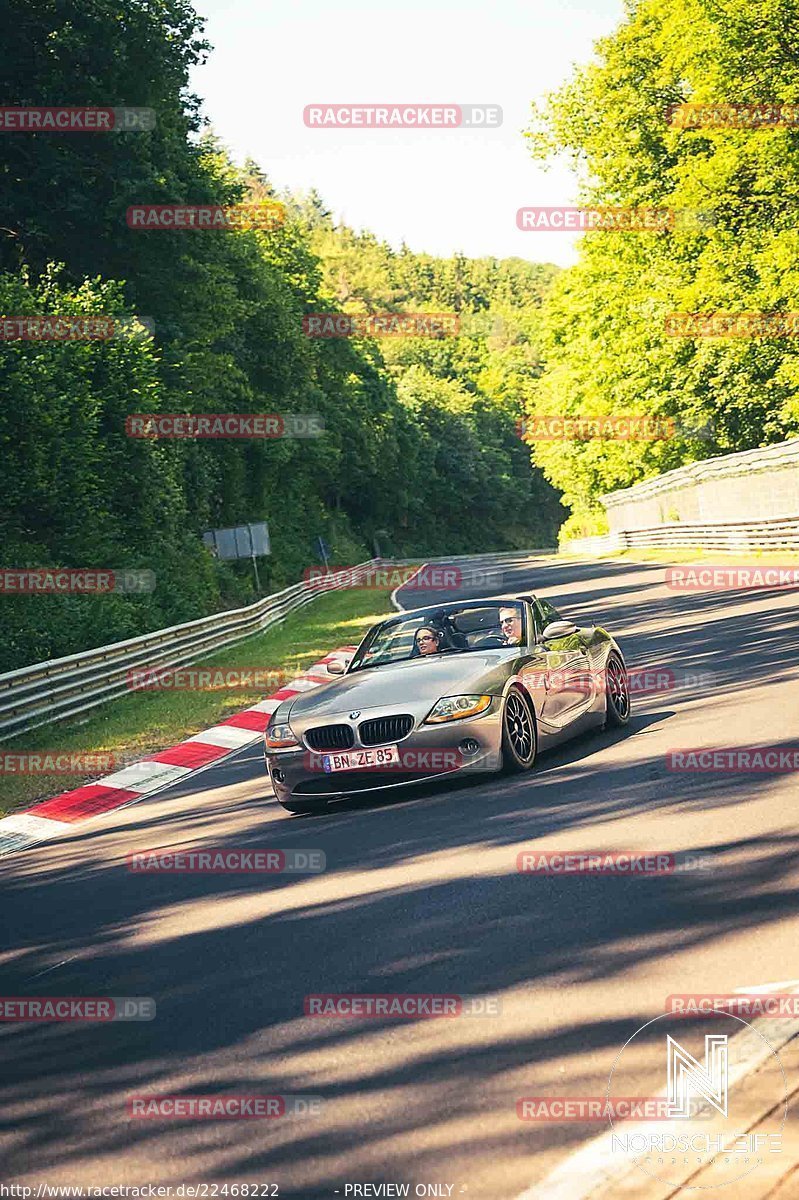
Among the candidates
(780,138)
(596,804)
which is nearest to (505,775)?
(596,804)

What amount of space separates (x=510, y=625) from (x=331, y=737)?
215cm

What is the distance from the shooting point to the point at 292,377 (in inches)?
2406

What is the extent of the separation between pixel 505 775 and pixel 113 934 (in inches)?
144

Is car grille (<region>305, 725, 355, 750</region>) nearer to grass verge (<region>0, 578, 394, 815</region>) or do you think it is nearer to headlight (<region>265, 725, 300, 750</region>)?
headlight (<region>265, 725, 300, 750</region>)

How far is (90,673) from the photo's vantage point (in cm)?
2020

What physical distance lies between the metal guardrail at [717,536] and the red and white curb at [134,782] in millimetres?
16923

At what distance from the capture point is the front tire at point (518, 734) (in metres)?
9.90

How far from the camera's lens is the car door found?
1071 cm

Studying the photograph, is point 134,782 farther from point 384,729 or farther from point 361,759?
point 384,729

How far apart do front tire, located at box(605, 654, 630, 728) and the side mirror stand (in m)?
0.53

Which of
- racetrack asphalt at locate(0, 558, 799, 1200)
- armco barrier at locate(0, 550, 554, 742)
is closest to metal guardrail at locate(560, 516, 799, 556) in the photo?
armco barrier at locate(0, 550, 554, 742)

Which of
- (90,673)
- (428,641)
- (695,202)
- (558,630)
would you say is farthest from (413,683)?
(695,202)

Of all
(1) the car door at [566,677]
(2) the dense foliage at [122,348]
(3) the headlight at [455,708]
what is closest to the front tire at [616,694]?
(1) the car door at [566,677]

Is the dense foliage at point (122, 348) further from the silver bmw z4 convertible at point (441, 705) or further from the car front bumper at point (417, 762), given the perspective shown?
the car front bumper at point (417, 762)
